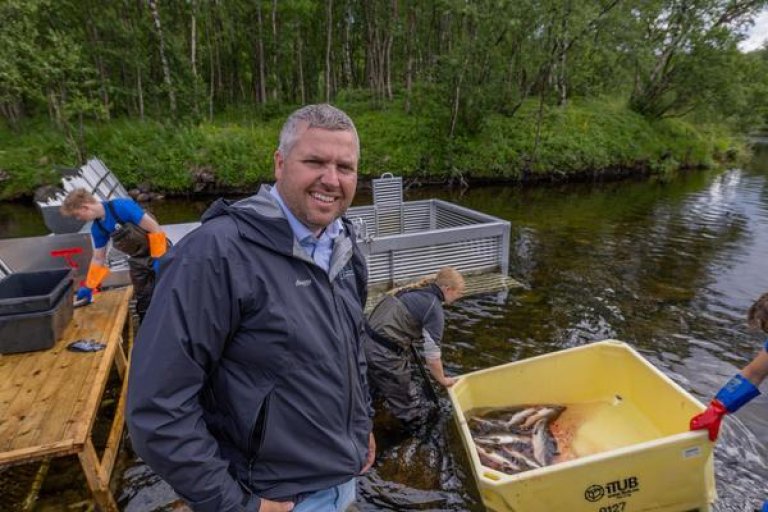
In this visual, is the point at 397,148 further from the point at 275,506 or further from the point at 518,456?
the point at 275,506

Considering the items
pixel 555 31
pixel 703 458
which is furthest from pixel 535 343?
pixel 555 31

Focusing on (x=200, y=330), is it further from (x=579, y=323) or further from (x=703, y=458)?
(x=579, y=323)

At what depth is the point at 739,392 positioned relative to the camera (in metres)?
3.22

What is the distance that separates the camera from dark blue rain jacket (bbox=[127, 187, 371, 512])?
54.9 inches

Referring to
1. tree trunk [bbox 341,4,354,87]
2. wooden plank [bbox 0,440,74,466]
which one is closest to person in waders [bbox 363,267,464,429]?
wooden plank [bbox 0,440,74,466]

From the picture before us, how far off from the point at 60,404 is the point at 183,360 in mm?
2482

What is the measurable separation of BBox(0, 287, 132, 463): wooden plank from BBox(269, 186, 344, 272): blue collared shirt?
87.4 inches

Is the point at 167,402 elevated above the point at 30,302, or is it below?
above

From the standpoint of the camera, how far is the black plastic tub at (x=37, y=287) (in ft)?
12.1

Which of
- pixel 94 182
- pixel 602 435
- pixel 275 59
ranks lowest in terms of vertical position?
pixel 602 435

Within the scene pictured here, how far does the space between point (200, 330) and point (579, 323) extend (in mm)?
6869

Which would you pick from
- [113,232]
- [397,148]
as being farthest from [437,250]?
[397,148]

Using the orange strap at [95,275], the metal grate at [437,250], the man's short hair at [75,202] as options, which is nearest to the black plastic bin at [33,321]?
the orange strap at [95,275]

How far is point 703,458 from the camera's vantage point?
3.23m
